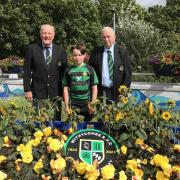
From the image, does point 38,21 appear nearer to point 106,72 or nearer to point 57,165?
point 106,72

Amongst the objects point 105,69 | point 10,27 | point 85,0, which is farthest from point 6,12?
point 105,69

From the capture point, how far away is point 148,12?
196ft

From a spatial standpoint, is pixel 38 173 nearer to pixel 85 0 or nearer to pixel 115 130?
pixel 115 130

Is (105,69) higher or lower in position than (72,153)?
higher

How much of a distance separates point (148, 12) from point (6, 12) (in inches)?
1165

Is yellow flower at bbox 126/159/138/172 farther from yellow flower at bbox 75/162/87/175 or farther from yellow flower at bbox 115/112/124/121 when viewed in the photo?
yellow flower at bbox 115/112/124/121

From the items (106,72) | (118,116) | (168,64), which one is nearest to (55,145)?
(118,116)

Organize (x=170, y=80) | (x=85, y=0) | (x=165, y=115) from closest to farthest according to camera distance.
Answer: (x=165, y=115) < (x=170, y=80) < (x=85, y=0)

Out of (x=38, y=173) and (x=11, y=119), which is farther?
(x=11, y=119)

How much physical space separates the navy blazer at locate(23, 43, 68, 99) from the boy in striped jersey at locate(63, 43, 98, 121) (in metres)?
0.29

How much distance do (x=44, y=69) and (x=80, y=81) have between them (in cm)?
56

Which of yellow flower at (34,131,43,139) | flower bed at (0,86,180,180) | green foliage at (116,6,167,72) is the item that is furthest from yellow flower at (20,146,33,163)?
green foliage at (116,6,167,72)

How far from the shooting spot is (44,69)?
5.48 metres

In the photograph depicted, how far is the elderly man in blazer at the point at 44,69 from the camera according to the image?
17.9 feet
